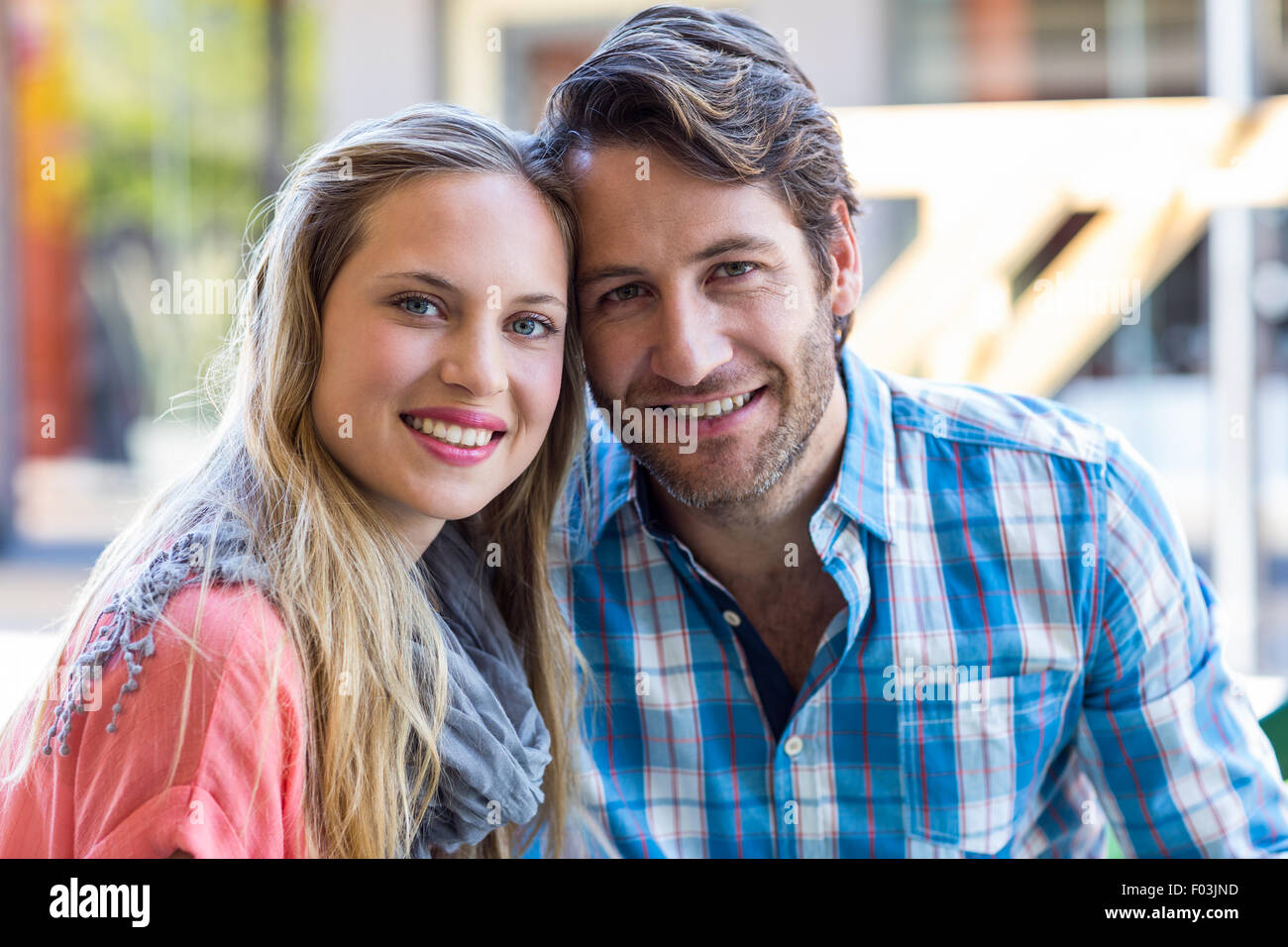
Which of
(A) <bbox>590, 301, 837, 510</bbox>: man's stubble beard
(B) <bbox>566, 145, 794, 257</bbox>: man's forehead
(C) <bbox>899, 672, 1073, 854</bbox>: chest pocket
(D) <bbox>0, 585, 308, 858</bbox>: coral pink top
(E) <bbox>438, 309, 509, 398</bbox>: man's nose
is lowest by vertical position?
(C) <bbox>899, 672, 1073, 854</bbox>: chest pocket

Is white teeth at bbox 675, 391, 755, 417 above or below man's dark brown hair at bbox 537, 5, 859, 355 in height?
below

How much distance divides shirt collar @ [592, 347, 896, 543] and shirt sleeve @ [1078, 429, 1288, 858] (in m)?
0.24

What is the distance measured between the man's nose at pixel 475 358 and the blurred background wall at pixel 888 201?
37.6 inches

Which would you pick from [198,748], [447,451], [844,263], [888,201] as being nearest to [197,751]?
[198,748]

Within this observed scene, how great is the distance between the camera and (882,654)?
1.21m

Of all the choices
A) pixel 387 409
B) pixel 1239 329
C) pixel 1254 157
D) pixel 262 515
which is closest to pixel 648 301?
pixel 387 409

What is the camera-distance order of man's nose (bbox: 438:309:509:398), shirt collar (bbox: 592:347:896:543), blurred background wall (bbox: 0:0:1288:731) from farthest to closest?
blurred background wall (bbox: 0:0:1288:731), shirt collar (bbox: 592:347:896:543), man's nose (bbox: 438:309:509:398)

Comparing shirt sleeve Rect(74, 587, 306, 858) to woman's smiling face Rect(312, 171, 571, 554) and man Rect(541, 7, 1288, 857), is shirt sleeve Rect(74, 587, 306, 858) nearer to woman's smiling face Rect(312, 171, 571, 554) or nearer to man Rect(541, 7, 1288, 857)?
woman's smiling face Rect(312, 171, 571, 554)

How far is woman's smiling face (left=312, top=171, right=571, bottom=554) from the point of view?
101cm

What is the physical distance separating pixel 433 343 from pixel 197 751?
389 millimetres

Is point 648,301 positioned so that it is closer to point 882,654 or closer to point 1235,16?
point 882,654

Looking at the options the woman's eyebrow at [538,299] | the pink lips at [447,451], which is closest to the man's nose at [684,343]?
the woman's eyebrow at [538,299]

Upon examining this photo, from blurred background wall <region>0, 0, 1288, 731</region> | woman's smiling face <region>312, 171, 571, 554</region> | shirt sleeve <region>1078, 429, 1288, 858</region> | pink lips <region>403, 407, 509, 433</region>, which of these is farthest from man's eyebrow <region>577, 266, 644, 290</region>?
blurred background wall <region>0, 0, 1288, 731</region>

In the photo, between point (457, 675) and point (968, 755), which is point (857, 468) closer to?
point (968, 755)
